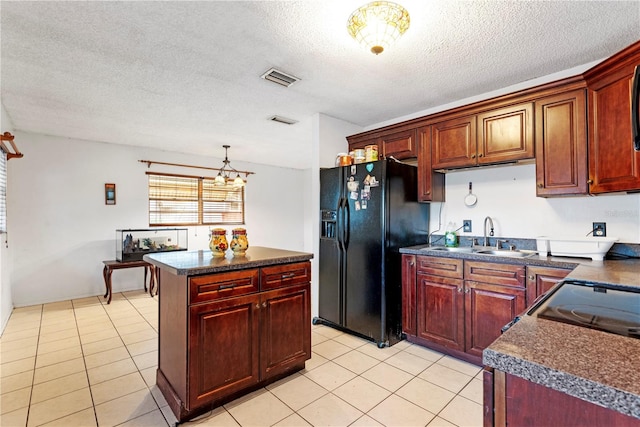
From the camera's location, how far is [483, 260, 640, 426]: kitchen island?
1.77 feet

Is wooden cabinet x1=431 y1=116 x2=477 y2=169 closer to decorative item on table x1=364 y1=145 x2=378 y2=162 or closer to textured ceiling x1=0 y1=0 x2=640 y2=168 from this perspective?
textured ceiling x1=0 y1=0 x2=640 y2=168

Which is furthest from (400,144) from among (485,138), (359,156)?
(485,138)

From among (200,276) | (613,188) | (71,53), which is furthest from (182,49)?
(613,188)

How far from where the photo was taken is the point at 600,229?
90.5 inches

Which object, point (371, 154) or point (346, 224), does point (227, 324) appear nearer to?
point (346, 224)

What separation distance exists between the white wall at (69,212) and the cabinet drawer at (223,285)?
3.95 m

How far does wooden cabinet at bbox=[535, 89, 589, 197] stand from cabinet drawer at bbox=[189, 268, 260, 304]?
2257 millimetres

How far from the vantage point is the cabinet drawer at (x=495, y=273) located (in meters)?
2.21

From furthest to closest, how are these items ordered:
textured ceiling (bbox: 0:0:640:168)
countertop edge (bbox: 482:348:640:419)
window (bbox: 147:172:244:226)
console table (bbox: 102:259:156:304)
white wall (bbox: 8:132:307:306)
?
A: window (bbox: 147:172:244:226) → console table (bbox: 102:259:156:304) → white wall (bbox: 8:132:307:306) → textured ceiling (bbox: 0:0:640:168) → countertop edge (bbox: 482:348:640:419)

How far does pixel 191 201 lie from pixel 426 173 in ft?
14.4

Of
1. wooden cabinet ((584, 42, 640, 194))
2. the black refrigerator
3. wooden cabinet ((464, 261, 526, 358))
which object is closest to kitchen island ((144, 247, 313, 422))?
the black refrigerator

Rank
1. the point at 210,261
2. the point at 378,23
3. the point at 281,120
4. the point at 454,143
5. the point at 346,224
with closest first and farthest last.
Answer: the point at 378,23 < the point at 210,261 < the point at 454,143 < the point at 346,224 < the point at 281,120

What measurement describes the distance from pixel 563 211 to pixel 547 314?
1999 mm

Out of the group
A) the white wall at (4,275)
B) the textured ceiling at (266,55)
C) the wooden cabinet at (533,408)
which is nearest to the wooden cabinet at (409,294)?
the textured ceiling at (266,55)
